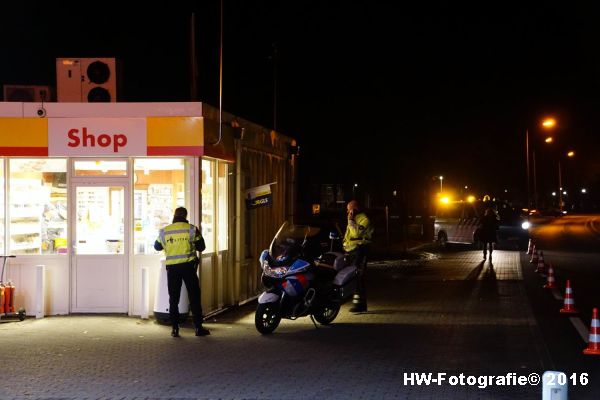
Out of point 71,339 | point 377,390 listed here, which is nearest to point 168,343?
point 71,339

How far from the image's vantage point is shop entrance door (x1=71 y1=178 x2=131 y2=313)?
1352 centimetres

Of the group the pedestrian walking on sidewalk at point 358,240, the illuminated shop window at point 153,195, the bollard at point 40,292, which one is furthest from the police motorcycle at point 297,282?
the bollard at point 40,292

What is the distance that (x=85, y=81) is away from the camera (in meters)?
14.5

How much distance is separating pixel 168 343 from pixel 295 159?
871 cm

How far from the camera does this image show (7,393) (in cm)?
812

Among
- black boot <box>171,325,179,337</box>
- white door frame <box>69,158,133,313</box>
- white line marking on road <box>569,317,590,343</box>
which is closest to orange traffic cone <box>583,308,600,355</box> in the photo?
white line marking on road <box>569,317,590,343</box>

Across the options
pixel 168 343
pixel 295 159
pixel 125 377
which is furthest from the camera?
pixel 295 159

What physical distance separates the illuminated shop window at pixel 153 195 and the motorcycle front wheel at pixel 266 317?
2.74 metres

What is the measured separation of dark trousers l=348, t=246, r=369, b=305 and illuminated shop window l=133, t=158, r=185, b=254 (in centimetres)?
308

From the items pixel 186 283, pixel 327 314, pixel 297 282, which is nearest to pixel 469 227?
pixel 327 314

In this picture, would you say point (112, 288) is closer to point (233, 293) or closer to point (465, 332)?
point (233, 293)

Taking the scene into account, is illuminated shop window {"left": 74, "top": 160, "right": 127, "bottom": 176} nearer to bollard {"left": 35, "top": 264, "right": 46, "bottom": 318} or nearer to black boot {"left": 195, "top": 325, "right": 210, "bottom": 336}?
bollard {"left": 35, "top": 264, "right": 46, "bottom": 318}

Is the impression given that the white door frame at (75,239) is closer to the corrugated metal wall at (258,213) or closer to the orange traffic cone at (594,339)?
the corrugated metal wall at (258,213)

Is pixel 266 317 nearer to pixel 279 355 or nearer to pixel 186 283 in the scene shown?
pixel 186 283
